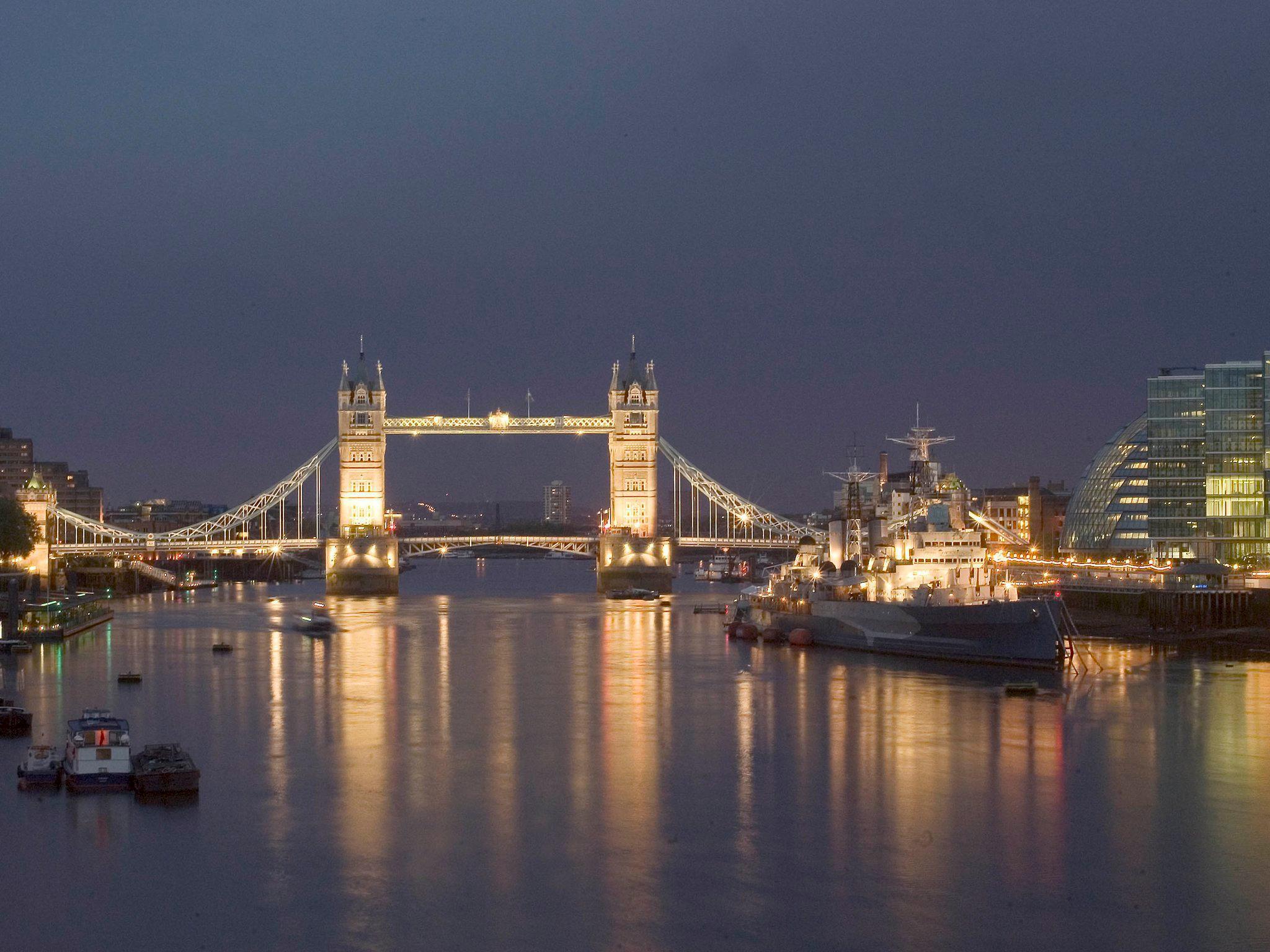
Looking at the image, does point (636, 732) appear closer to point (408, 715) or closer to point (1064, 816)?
point (408, 715)

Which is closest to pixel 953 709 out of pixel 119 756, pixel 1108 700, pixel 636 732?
pixel 1108 700

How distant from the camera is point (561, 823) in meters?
24.6

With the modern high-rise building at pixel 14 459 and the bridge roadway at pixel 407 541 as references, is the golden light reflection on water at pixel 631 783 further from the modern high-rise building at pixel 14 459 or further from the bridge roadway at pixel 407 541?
the modern high-rise building at pixel 14 459

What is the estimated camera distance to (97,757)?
26.8 metres

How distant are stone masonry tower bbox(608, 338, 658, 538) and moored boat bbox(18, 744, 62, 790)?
237 ft

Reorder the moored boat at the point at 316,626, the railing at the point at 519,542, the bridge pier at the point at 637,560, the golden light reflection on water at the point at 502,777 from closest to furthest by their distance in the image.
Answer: the golden light reflection on water at the point at 502,777, the moored boat at the point at 316,626, the bridge pier at the point at 637,560, the railing at the point at 519,542

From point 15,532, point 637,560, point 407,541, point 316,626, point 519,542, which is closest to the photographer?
point 316,626

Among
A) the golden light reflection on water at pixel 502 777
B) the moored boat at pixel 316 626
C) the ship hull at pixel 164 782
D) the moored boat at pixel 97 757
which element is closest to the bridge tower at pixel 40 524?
the moored boat at pixel 316 626

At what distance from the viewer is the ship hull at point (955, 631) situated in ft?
148

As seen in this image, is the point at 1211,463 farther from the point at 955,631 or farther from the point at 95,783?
the point at 95,783

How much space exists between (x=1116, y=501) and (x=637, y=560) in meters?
28.1

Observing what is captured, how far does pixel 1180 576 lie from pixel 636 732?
33.0m

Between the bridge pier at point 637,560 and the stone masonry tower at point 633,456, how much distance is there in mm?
1155

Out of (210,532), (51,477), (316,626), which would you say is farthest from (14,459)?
(316,626)
